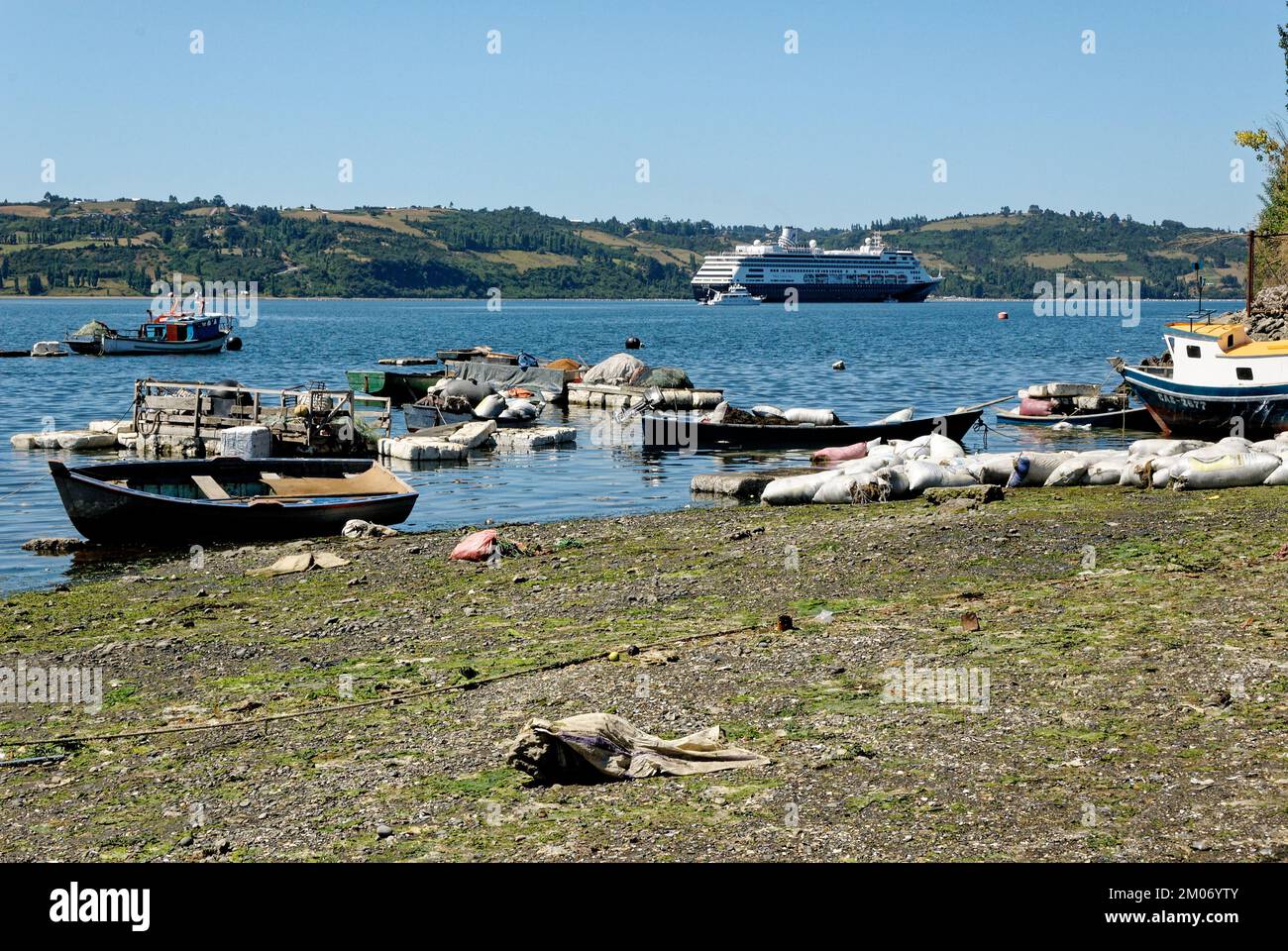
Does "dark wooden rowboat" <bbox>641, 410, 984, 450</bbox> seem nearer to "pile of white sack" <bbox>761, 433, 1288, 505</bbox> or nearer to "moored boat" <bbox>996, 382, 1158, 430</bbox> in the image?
"moored boat" <bbox>996, 382, 1158, 430</bbox>

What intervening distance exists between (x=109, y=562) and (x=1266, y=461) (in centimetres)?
1812

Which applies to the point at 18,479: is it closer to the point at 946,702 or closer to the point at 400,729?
the point at 400,729

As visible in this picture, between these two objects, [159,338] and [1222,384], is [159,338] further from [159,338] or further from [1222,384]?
[1222,384]

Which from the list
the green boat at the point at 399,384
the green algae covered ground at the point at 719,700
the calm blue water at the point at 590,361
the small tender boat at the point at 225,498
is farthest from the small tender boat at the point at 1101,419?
the small tender boat at the point at 225,498

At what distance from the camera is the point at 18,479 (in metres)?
30.2

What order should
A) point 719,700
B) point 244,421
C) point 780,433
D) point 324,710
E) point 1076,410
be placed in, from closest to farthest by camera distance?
point 719,700 < point 324,710 < point 244,421 < point 780,433 < point 1076,410

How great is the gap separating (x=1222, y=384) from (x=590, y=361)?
2311 inches

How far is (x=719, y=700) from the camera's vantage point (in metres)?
9.91

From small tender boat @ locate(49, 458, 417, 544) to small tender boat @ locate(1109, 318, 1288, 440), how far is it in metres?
21.6

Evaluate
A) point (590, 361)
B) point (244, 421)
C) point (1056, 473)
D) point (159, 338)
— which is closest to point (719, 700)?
point (1056, 473)

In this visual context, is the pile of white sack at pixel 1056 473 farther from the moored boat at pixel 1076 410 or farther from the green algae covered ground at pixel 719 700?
the moored boat at pixel 1076 410

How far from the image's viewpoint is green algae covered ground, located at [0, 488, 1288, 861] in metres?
7.29

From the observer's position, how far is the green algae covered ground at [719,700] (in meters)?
7.29

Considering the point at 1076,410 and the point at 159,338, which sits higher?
the point at 159,338
